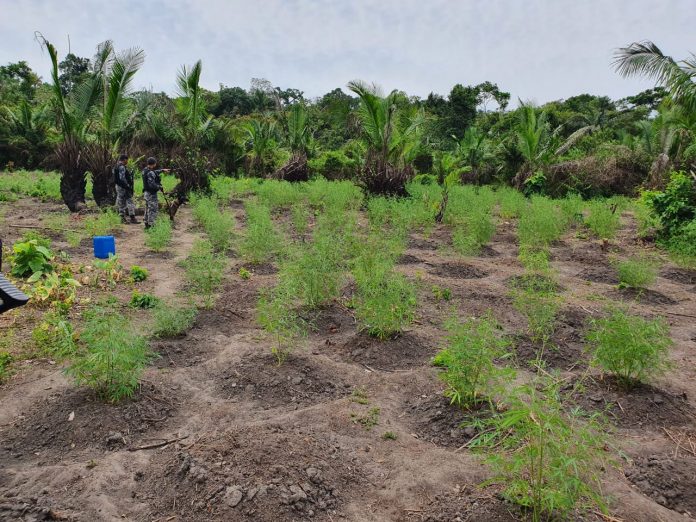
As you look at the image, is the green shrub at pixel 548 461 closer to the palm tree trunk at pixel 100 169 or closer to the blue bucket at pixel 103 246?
the blue bucket at pixel 103 246

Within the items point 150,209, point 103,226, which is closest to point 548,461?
point 103,226

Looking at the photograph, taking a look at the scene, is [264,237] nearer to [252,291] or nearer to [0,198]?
[252,291]

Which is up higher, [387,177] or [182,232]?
[387,177]

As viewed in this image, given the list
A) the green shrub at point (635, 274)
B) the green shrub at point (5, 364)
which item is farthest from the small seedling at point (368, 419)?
the green shrub at point (635, 274)

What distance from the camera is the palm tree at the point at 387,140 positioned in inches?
571

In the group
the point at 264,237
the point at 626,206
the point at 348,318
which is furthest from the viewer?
the point at 626,206

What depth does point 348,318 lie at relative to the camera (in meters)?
5.58

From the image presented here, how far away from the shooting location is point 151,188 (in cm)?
1049

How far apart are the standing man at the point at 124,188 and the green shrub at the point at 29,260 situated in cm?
497

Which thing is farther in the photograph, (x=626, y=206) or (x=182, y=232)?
(x=626, y=206)

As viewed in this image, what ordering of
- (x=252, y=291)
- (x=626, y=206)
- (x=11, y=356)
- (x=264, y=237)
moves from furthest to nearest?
(x=626, y=206) → (x=264, y=237) → (x=252, y=291) → (x=11, y=356)

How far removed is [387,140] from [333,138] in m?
17.6

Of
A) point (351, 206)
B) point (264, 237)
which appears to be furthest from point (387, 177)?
point (264, 237)

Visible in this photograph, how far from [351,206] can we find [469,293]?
25.0 ft
